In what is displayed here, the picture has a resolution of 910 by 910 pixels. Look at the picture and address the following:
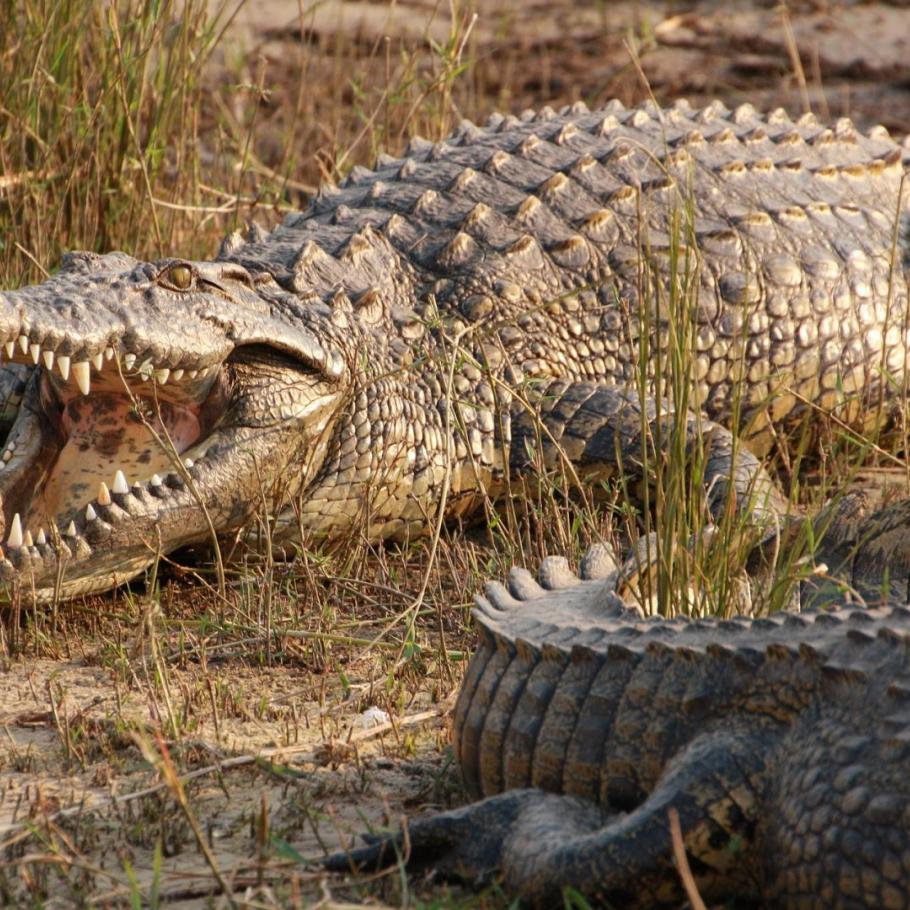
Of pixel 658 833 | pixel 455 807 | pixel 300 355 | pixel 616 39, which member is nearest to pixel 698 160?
pixel 300 355

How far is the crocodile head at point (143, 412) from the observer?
157 inches

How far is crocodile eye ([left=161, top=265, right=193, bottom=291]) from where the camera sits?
14.0ft

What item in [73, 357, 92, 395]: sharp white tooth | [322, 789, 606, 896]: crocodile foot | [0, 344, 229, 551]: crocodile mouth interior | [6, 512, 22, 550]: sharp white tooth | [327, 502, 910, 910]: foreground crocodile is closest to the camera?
[327, 502, 910, 910]: foreground crocodile

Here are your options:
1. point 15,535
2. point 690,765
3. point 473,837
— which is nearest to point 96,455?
point 15,535

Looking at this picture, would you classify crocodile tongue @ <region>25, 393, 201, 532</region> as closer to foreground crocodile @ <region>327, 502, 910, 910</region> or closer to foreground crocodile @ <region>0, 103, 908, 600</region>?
foreground crocodile @ <region>0, 103, 908, 600</region>

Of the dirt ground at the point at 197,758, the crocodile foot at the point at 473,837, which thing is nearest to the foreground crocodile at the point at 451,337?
the dirt ground at the point at 197,758

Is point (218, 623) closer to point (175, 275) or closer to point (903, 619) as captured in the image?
point (175, 275)

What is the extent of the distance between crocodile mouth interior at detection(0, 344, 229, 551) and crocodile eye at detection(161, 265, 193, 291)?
0.24 metres

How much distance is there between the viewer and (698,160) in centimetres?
571

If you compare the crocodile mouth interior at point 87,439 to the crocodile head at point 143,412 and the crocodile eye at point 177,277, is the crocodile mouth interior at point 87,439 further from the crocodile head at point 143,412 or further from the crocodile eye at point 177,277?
the crocodile eye at point 177,277

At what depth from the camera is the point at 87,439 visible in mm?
4320

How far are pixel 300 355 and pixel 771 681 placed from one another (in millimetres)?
2424

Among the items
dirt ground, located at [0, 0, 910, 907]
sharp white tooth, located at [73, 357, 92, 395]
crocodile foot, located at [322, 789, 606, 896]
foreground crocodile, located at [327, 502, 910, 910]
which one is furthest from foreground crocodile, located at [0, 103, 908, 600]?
crocodile foot, located at [322, 789, 606, 896]

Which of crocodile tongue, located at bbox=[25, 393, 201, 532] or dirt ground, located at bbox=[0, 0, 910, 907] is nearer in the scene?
dirt ground, located at bbox=[0, 0, 910, 907]
